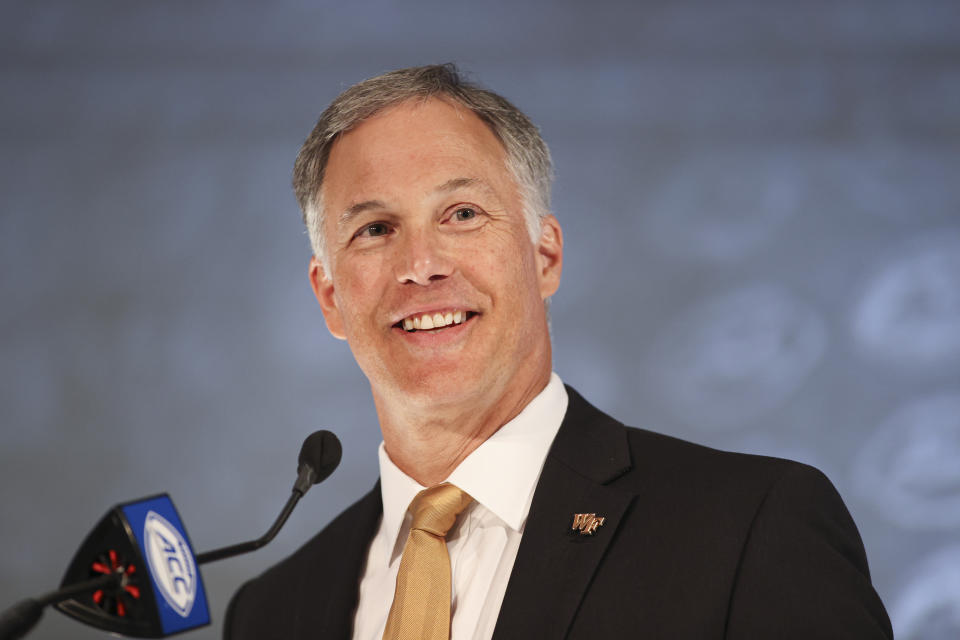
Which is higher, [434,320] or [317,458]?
[434,320]

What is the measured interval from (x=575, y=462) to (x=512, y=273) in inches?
14.5

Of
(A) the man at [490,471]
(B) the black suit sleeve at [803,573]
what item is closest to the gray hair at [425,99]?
(A) the man at [490,471]

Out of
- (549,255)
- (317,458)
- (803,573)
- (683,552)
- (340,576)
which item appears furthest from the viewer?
(549,255)

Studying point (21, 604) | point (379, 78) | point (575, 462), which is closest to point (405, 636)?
point (575, 462)

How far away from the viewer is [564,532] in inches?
61.7

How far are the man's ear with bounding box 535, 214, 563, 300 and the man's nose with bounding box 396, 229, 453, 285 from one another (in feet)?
0.96

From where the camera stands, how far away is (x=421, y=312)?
68.7 inches

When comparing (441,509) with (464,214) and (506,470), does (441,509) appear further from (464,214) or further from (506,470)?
(464,214)

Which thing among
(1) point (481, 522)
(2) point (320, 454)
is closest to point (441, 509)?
(1) point (481, 522)

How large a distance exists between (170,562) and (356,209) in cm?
79

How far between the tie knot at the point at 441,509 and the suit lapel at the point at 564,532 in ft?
0.47

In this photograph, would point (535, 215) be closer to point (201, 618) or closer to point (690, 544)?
point (690, 544)

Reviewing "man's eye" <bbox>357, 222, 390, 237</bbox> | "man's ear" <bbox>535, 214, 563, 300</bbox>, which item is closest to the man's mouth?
"man's eye" <bbox>357, 222, 390, 237</bbox>

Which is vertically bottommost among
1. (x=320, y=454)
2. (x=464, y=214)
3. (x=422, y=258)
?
(x=320, y=454)
